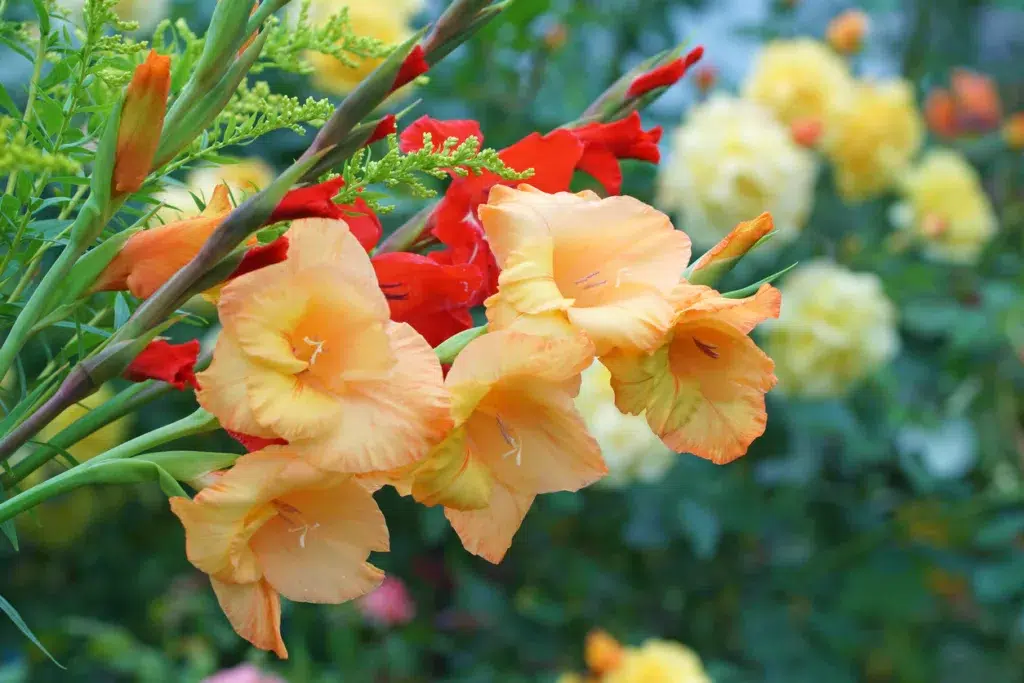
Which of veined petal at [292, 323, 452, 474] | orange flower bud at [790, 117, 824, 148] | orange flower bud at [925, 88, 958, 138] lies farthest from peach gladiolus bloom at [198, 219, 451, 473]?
orange flower bud at [925, 88, 958, 138]

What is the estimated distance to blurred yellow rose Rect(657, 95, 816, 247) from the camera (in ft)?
3.71

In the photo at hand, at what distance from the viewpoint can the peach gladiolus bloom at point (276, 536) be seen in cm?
26

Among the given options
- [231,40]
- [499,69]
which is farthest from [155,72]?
[499,69]

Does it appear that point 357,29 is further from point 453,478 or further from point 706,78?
point 453,478

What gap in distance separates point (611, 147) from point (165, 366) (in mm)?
166

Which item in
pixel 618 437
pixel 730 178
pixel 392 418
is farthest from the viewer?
pixel 730 178

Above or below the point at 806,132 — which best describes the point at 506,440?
above

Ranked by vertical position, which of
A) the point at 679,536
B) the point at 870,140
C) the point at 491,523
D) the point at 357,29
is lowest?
the point at 679,536

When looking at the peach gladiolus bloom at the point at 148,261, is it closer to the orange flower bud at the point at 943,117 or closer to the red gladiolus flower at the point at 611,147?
the red gladiolus flower at the point at 611,147

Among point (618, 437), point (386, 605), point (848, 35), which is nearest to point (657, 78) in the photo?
point (618, 437)

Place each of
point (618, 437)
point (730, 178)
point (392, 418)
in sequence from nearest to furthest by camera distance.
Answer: point (392, 418), point (618, 437), point (730, 178)

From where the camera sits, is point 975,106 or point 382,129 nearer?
point 382,129

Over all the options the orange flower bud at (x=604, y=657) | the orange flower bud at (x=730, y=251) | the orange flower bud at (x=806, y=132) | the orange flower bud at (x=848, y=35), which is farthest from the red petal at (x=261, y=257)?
the orange flower bud at (x=848, y=35)

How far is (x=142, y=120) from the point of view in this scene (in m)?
0.26
